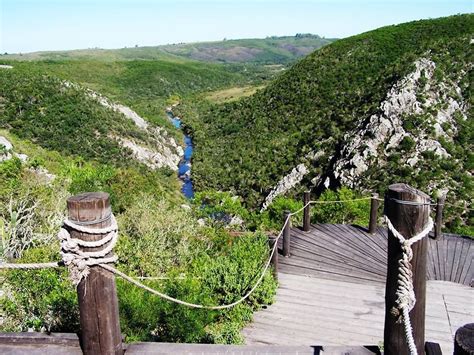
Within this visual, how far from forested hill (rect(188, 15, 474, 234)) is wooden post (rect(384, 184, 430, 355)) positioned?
663 inches

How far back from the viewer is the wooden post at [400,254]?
7.49ft

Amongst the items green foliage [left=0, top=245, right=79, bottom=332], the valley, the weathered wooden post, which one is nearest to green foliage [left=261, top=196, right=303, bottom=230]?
the valley

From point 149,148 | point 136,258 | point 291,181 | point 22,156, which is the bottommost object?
point 149,148

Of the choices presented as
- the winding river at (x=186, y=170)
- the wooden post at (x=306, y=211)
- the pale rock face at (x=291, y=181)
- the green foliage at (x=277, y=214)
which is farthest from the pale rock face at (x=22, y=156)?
the wooden post at (x=306, y=211)

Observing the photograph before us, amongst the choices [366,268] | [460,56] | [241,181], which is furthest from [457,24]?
[366,268]

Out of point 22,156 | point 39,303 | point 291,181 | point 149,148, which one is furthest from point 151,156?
point 39,303

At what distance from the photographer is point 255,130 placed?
4447cm

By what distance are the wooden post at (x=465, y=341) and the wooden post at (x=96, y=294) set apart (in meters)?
1.75

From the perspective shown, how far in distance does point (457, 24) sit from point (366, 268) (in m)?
36.7

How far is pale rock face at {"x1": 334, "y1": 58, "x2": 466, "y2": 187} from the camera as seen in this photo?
2084 centimetres

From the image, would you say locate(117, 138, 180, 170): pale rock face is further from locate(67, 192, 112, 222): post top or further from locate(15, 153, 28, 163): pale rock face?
locate(67, 192, 112, 222): post top

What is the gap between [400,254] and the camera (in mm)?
2357

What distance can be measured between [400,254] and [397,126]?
21176 millimetres

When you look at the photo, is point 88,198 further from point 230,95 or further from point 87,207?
point 230,95
